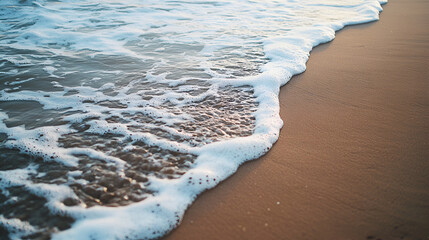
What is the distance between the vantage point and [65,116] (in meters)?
2.80

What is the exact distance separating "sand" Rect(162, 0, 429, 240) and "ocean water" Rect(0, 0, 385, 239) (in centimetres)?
17

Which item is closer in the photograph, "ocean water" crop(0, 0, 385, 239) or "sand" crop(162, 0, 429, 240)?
"sand" crop(162, 0, 429, 240)

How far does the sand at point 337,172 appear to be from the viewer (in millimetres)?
1634

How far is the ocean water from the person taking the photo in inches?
70.1

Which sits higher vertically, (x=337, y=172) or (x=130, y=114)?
(x=130, y=114)

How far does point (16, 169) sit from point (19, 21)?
20.1 ft

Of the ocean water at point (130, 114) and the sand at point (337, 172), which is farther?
the ocean water at point (130, 114)

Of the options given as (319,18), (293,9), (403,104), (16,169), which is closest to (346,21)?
(319,18)

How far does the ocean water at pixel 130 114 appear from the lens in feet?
5.84

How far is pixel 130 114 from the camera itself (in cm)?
284

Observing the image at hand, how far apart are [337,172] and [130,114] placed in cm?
199

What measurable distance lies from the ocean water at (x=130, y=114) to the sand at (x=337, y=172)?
0.17 metres

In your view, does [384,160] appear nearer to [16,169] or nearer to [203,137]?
[203,137]

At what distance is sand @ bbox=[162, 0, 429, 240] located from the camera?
1.63m
